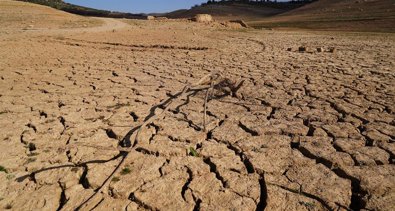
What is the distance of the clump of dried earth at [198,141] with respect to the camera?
2004mm

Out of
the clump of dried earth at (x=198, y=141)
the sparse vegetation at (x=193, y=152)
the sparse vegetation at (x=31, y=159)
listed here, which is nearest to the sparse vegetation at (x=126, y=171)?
the clump of dried earth at (x=198, y=141)

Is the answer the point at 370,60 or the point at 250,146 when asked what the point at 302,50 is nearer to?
the point at 370,60

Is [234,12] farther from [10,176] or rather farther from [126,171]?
[10,176]

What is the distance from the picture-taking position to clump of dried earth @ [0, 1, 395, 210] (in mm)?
2004

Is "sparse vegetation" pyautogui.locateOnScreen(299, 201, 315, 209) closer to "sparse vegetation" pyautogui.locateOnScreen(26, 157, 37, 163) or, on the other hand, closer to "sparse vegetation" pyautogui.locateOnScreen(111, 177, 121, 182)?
"sparse vegetation" pyautogui.locateOnScreen(111, 177, 121, 182)

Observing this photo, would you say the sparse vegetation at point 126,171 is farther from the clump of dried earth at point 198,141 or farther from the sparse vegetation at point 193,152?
the sparse vegetation at point 193,152

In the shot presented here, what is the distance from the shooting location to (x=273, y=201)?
1945 millimetres

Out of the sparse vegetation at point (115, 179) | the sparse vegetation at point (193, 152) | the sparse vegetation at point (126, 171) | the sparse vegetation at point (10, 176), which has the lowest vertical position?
the sparse vegetation at point (10, 176)

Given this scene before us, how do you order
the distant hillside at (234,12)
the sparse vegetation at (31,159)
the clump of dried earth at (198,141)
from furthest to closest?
the distant hillside at (234,12), the sparse vegetation at (31,159), the clump of dried earth at (198,141)

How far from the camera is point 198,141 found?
271 centimetres

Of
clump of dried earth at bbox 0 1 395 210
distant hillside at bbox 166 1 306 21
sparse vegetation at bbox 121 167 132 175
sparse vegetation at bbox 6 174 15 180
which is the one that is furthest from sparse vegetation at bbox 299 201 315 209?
distant hillside at bbox 166 1 306 21

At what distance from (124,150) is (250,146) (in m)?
1.03

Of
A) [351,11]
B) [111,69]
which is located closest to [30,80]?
[111,69]

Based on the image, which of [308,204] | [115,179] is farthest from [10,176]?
[308,204]
